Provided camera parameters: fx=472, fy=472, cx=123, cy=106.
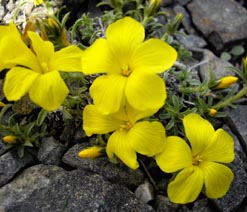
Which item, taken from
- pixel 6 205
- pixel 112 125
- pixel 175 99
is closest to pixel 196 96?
pixel 175 99

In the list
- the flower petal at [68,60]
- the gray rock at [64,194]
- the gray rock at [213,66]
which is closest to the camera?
the flower petal at [68,60]

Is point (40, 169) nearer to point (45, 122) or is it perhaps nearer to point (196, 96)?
point (45, 122)

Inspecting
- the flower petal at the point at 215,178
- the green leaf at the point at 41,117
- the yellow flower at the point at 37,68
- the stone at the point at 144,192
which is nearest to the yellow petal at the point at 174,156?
the flower petal at the point at 215,178

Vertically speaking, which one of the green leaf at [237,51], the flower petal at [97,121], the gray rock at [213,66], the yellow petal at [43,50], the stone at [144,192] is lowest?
the stone at [144,192]

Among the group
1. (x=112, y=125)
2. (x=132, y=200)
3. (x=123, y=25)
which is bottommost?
(x=132, y=200)

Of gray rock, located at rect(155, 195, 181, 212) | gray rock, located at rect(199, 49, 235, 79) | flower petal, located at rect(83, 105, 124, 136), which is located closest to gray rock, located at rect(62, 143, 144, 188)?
gray rock, located at rect(155, 195, 181, 212)

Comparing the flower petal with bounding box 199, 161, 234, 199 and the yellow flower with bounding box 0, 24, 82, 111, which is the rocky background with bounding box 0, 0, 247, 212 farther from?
the yellow flower with bounding box 0, 24, 82, 111

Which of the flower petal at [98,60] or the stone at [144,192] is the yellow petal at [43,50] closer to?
the flower petal at [98,60]
